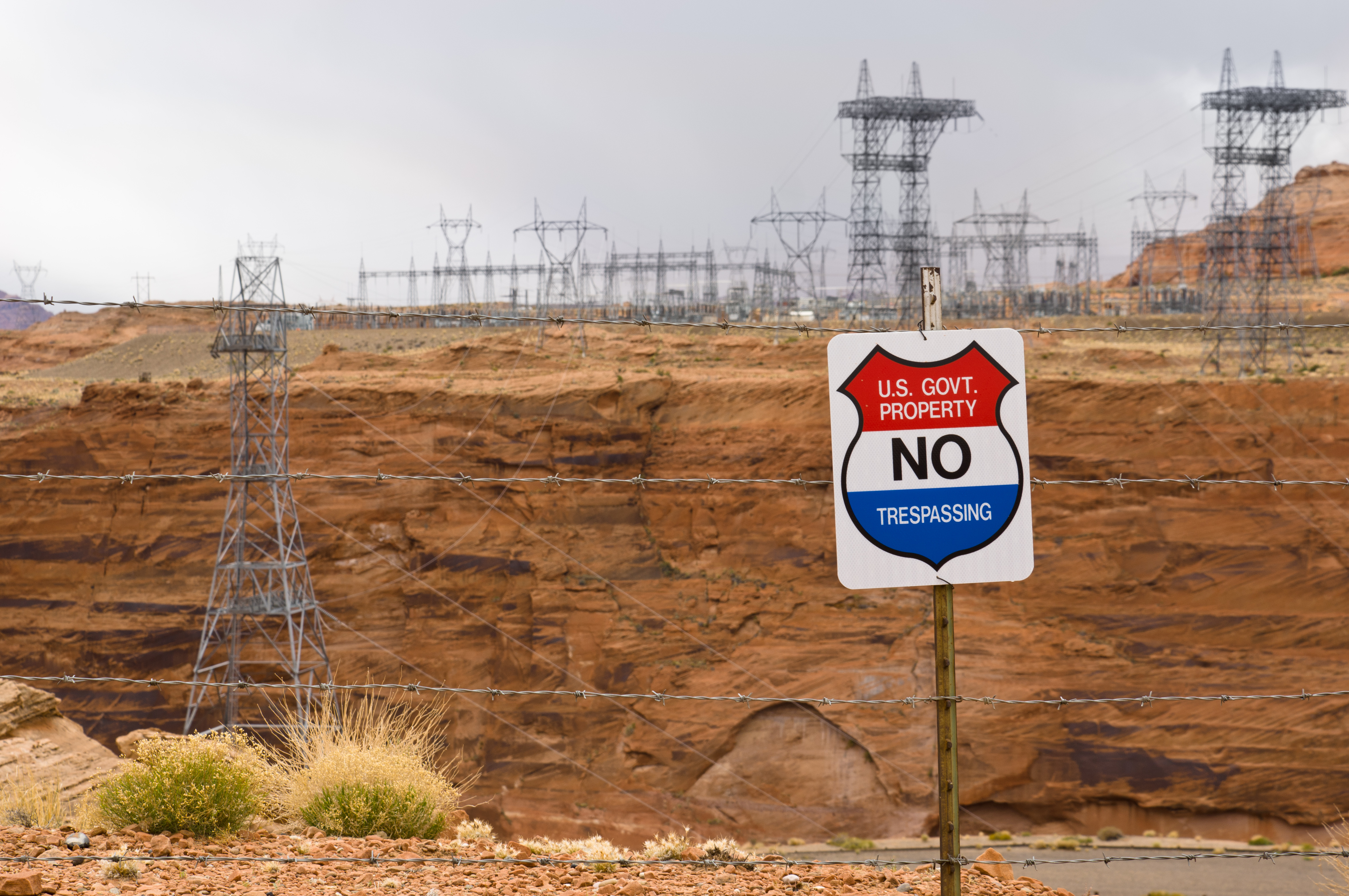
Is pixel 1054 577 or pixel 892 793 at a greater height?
pixel 1054 577

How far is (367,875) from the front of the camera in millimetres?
6020

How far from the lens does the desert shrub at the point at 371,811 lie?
728 cm

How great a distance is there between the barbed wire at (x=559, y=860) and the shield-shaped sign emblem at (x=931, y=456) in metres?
1.35

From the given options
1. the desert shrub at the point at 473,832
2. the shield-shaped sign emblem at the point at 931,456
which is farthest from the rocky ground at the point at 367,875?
the shield-shaped sign emblem at the point at 931,456

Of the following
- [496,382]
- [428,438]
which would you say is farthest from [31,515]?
[496,382]

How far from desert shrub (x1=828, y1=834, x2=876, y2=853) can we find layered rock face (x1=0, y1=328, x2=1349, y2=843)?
1.08 meters

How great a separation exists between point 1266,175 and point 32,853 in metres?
43.0

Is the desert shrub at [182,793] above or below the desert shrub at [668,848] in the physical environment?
above

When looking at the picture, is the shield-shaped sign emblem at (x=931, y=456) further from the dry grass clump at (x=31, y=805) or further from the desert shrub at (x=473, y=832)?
the dry grass clump at (x=31, y=805)

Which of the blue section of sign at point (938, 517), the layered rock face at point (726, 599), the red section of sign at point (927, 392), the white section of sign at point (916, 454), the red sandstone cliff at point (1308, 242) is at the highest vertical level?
the red sandstone cliff at point (1308, 242)

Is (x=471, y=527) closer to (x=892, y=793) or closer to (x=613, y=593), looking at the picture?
(x=613, y=593)

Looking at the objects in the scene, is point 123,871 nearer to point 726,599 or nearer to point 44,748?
point 44,748

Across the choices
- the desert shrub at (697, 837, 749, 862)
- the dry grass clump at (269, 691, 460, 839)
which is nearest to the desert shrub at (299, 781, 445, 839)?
the dry grass clump at (269, 691, 460, 839)

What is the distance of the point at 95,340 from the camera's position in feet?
237
